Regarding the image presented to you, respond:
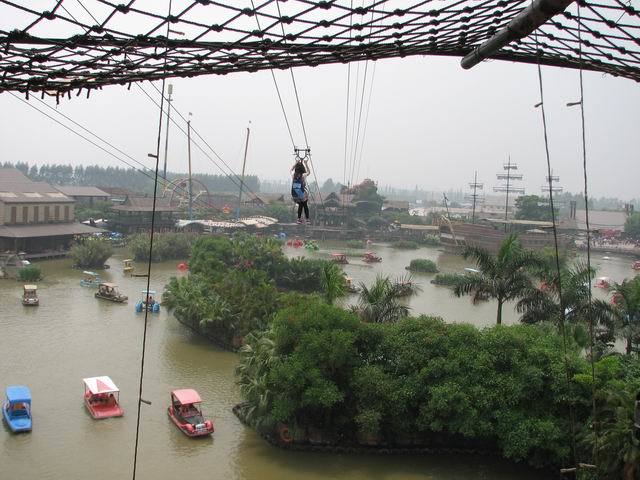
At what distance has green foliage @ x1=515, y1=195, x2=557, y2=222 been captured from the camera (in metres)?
30.7

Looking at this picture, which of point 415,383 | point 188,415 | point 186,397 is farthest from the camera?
point 186,397

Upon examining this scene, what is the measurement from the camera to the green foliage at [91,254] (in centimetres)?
1555

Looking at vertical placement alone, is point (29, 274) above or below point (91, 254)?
below

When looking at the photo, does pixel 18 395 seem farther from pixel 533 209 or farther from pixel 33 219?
pixel 533 209

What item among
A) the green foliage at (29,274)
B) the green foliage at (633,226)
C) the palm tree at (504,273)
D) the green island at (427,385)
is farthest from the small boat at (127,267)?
the green foliage at (633,226)

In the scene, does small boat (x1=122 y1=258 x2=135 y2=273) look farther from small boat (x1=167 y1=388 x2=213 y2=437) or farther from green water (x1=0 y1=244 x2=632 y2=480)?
small boat (x1=167 y1=388 x2=213 y2=437)

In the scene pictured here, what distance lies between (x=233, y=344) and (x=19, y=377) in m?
2.75

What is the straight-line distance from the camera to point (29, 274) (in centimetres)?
1336

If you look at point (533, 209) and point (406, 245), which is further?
point (533, 209)

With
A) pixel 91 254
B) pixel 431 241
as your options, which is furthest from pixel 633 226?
pixel 91 254

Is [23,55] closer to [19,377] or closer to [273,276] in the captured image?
[19,377]

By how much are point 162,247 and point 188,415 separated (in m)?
12.0

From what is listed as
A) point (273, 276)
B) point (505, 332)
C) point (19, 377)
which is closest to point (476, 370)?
point (505, 332)

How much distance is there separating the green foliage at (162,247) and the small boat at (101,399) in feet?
35.1
